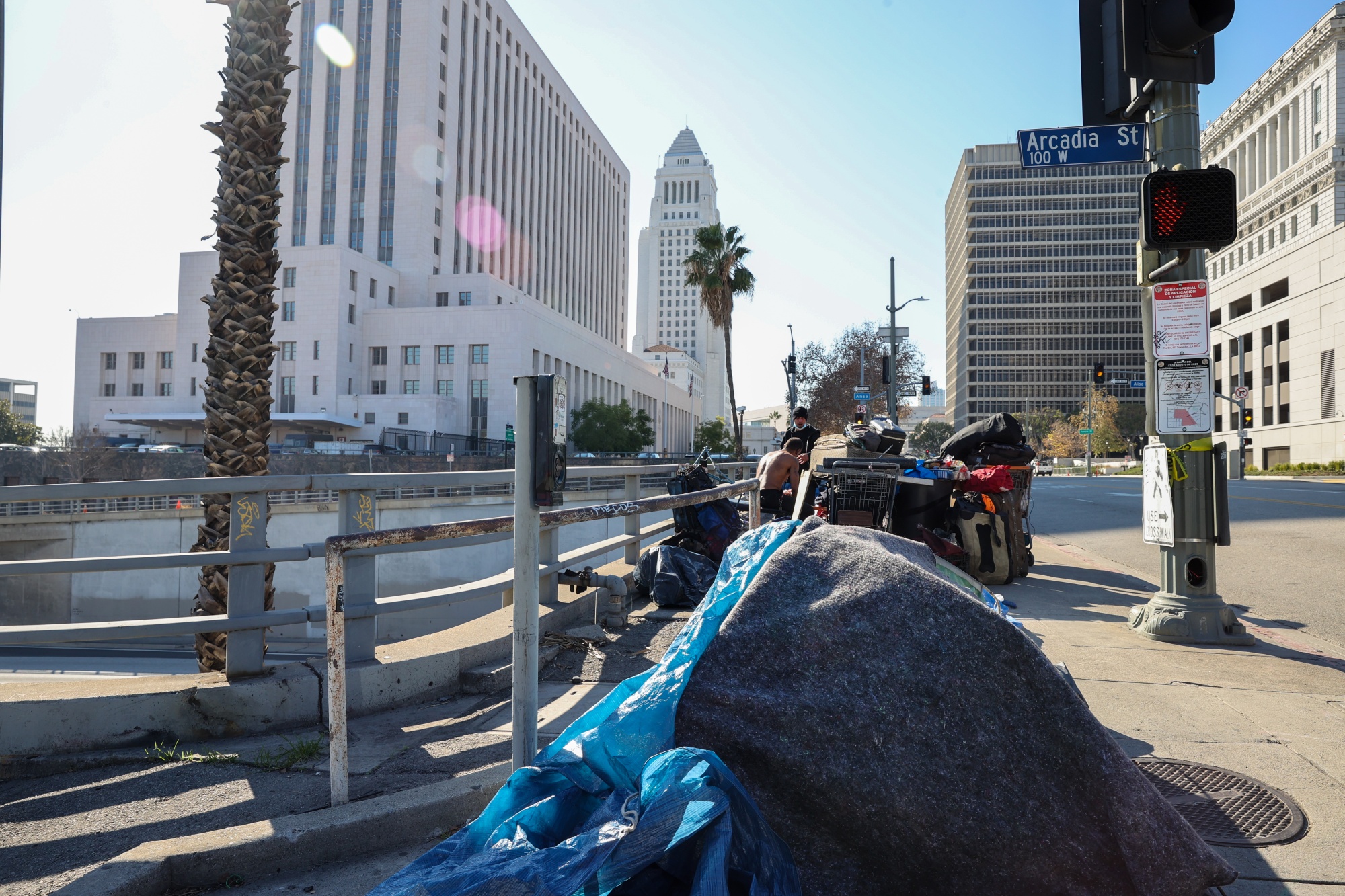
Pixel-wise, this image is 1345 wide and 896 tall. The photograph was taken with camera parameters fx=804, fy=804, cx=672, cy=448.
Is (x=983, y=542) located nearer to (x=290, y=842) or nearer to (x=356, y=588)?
(x=356, y=588)

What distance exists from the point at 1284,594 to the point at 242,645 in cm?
939

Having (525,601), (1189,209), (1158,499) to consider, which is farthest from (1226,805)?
(1189,209)

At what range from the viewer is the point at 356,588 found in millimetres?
4398

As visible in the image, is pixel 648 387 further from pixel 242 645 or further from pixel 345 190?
pixel 242 645

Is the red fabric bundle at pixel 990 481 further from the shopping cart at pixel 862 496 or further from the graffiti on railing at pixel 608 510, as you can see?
the graffiti on railing at pixel 608 510

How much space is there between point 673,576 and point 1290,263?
233 ft

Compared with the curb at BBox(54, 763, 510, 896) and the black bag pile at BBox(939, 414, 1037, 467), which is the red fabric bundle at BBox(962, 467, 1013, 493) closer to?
the black bag pile at BBox(939, 414, 1037, 467)

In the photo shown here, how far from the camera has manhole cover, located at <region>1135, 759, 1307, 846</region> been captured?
2797 millimetres

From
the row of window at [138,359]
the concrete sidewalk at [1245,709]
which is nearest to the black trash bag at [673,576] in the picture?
the concrete sidewalk at [1245,709]

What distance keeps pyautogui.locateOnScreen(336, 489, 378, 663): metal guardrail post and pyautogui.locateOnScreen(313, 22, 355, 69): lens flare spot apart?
8965 centimetres

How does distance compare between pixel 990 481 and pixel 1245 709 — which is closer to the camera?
pixel 1245 709

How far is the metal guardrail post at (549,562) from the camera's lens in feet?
18.9

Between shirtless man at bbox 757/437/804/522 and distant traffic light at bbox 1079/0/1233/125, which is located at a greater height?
distant traffic light at bbox 1079/0/1233/125

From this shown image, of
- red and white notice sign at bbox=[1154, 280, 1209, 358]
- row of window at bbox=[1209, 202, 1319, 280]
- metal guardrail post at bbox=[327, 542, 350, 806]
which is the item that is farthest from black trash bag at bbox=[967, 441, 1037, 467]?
row of window at bbox=[1209, 202, 1319, 280]
